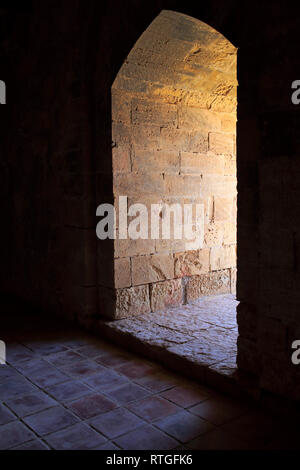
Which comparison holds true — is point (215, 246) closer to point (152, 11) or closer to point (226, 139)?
point (226, 139)

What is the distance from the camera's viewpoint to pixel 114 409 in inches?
93.4

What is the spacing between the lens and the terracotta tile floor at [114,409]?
81.0 inches

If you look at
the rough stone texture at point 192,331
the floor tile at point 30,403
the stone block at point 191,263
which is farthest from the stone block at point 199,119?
the floor tile at point 30,403

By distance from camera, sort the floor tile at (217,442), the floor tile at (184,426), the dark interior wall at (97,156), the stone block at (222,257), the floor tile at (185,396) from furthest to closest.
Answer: the stone block at (222,257), the floor tile at (185,396), the dark interior wall at (97,156), the floor tile at (184,426), the floor tile at (217,442)

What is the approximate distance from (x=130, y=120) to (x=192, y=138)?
0.68 m

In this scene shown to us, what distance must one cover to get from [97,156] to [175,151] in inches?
27.1

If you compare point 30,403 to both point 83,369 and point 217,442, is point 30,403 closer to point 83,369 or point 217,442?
point 83,369

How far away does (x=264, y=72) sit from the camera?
2250 millimetres

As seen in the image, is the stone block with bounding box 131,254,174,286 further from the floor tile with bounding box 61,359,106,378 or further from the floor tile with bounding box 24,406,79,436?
the floor tile with bounding box 24,406,79,436

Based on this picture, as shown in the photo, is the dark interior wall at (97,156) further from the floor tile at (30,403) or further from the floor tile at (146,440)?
the floor tile at (30,403)

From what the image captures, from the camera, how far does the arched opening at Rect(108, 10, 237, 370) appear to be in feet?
10.9

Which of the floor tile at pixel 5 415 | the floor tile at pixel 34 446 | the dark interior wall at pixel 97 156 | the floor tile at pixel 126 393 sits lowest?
the floor tile at pixel 34 446

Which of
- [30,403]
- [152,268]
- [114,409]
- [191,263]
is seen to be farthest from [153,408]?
[191,263]
